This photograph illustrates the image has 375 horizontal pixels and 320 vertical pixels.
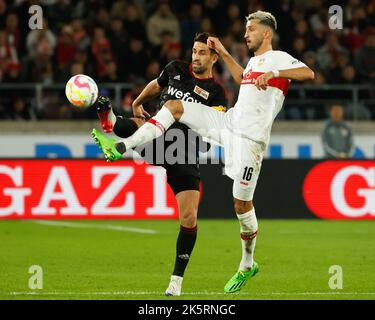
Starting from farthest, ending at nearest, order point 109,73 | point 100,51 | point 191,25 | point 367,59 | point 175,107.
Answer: point 191,25, point 367,59, point 109,73, point 100,51, point 175,107

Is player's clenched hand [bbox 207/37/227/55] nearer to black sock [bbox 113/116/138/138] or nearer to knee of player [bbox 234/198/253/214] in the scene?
black sock [bbox 113/116/138/138]

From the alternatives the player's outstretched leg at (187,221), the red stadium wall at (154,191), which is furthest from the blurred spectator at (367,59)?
the player's outstretched leg at (187,221)

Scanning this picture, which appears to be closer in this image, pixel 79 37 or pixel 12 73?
pixel 12 73

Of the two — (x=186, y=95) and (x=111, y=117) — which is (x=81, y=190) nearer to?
(x=186, y=95)

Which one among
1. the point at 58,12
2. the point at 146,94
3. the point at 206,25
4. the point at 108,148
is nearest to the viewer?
the point at 108,148

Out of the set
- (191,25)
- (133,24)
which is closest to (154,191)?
(133,24)

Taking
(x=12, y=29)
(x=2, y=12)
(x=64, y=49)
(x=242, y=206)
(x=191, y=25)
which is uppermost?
(x=2, y=12)

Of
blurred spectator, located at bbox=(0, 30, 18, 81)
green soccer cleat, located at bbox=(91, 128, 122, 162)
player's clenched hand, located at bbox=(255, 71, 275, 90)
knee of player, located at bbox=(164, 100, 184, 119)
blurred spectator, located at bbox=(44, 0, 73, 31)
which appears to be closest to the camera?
player's clenched hand, located at bbox=(255, 71, 275, 90)

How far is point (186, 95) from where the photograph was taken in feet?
31.4

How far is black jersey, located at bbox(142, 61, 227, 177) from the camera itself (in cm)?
949

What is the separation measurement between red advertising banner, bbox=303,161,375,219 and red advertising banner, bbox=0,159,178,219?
2276 mm

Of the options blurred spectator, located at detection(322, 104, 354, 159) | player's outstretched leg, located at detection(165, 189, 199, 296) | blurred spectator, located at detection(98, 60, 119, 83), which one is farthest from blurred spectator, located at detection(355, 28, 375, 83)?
player's outstretched leg, located at detection(165, 189, 199, 296)

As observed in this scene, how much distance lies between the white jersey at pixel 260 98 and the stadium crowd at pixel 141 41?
8.69 m

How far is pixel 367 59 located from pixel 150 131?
1133 cm
